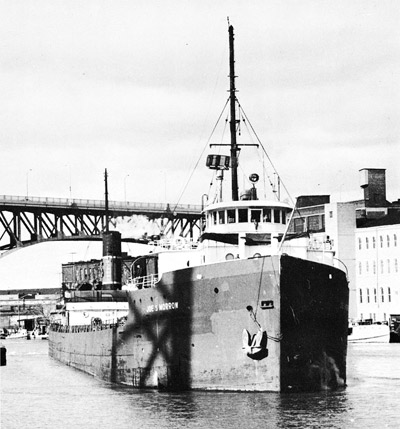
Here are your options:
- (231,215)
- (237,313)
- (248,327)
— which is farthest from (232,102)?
(248,327)

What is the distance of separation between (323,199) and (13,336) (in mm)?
46821

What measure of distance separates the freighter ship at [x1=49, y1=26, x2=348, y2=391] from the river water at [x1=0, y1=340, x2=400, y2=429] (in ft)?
3.00

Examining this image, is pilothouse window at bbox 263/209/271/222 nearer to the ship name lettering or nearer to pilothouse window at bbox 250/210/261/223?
pilothouse window at bbox 250/210/261/223

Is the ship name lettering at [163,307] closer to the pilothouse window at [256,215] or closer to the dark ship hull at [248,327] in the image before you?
the dark ship hull at [248,327]

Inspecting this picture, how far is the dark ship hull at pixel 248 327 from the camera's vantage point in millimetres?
39062

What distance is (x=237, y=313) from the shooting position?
39.8 metres

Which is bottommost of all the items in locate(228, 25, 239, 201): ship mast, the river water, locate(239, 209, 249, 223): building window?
the river water

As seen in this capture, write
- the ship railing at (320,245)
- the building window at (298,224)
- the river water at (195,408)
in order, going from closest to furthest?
the river water at (195,408), the ship railing at (320,245), the building window at (298,224)

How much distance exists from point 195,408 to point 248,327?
3944 mm

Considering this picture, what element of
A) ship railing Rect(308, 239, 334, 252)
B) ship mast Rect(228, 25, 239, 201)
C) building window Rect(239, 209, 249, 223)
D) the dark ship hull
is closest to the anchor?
the dark ship hull

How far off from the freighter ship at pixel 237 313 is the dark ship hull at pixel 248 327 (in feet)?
0.13

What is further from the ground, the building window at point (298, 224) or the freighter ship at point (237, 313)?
the building window at point (298, 224)

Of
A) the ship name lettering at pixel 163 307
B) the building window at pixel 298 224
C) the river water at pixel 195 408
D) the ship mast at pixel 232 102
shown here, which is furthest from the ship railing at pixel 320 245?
the building window at pixel 298 224

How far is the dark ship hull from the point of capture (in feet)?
128
